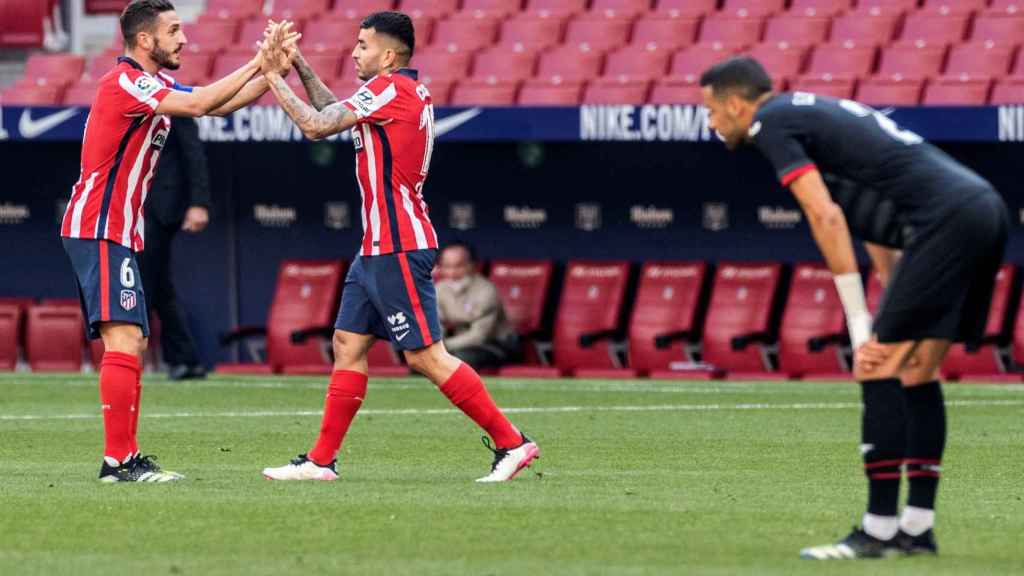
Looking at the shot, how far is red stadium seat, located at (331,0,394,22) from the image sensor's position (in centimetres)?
2130

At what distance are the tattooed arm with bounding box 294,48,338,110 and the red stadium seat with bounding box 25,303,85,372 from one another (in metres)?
10.8

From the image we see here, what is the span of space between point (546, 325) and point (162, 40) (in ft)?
32.1

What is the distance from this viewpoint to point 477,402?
948 cm

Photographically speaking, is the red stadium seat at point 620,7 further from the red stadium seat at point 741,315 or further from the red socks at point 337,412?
the red socks at point 337,412

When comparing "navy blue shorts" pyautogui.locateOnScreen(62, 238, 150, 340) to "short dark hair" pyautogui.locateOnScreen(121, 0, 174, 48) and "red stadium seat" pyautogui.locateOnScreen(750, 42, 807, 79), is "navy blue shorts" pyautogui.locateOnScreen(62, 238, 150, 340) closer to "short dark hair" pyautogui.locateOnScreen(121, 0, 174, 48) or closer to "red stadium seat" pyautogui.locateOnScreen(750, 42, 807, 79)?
"short dark hair" pyautogui.locateOnScreen(121, 0, 174, 48)

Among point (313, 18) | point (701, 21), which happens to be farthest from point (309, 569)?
point (313, 18)

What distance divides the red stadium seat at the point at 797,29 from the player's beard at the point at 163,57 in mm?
9846

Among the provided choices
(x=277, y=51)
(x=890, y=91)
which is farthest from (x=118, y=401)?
(x=890, y=91)

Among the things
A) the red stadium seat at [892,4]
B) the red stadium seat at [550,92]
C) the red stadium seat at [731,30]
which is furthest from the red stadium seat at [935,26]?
the red stadium seat at [550,92]

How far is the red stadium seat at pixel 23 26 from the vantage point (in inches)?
875

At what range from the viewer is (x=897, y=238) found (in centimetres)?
720

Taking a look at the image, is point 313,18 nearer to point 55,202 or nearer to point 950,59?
point 55,202

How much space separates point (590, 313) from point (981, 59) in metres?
3.62

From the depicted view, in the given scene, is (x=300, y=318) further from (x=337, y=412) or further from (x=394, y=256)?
(x=394, y=256)
